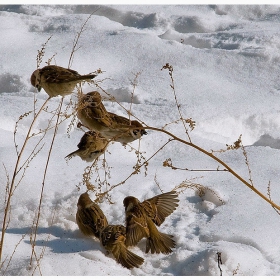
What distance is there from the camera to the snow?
3.89 metres

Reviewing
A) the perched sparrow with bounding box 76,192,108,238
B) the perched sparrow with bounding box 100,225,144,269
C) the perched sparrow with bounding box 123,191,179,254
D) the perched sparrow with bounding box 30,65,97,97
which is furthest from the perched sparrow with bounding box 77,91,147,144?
the perched sparrow with bounding box 76,192,108,238

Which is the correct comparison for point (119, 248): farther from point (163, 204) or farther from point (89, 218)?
point (163, 204)

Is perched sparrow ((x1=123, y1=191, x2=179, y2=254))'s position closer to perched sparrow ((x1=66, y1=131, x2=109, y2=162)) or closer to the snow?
the snow

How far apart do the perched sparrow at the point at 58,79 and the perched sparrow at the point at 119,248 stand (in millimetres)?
1178

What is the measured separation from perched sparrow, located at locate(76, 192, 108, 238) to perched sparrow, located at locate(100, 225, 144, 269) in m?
0.16

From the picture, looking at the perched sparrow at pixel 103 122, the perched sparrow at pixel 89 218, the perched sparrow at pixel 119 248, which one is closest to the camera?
the perched sparrow at pixel 103 122

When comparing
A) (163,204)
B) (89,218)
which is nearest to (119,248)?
Result: (89,218)

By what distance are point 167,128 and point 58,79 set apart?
2927mm

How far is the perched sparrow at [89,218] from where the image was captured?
4031 mm

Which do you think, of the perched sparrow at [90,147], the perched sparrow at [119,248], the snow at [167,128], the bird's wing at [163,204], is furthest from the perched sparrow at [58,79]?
the bird's wing at [163,204]

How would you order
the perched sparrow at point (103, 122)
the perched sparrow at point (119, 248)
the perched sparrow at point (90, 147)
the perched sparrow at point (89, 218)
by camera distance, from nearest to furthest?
the perched sparrow at point (103, 122), the perched sparrow at point (90, 147), the perched sparrow at point (119, 248), the perched sparrow at point (89, 218)

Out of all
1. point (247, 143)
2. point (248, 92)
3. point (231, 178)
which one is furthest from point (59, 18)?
point (231, 178)

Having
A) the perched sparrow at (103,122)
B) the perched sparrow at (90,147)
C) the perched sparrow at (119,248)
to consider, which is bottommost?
the perched sparrow at (119,248)

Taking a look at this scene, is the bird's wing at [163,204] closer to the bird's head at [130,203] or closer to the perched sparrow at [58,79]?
the bird's head at [130,203]
